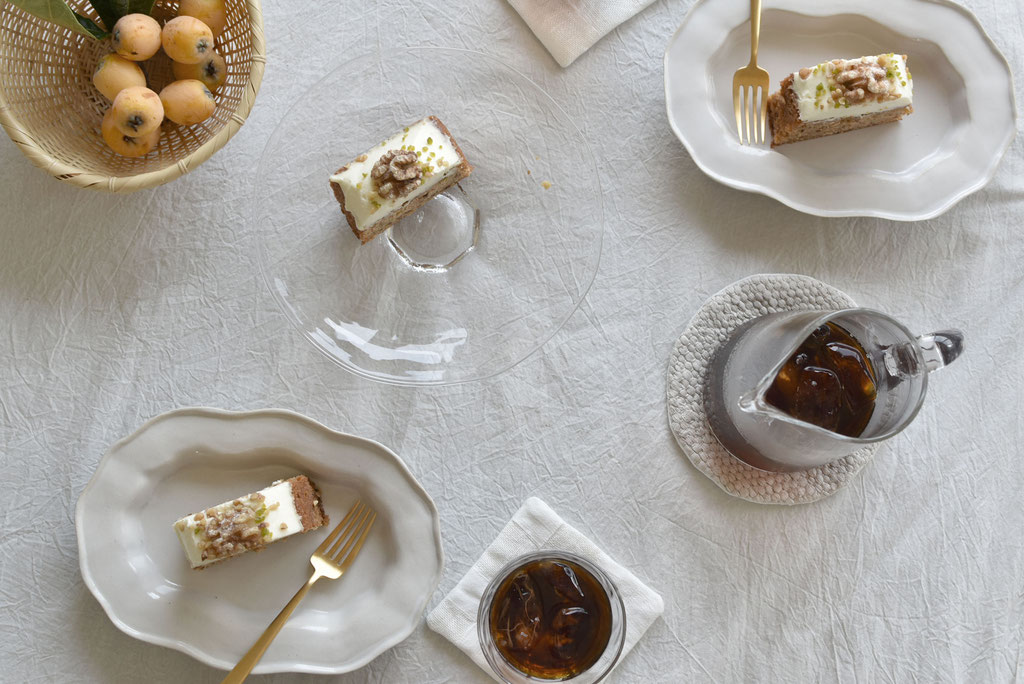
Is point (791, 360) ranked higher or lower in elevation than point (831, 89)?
lower

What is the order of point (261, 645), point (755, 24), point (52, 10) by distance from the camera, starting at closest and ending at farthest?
point (52, 10)
point (261, 645)
point (755, 24)

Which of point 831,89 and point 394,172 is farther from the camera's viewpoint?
point 831,89

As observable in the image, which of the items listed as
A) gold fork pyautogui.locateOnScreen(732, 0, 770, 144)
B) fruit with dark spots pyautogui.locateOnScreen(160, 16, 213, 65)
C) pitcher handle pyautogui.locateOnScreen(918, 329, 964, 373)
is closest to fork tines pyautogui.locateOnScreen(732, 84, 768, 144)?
gold fork pyautogui.locateOnScreen(732, 0, 770, 144)

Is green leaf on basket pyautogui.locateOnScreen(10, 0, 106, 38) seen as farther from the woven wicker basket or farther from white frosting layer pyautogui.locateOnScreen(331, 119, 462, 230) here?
white frosting layer pyautogui.locateOnScreen(331, 119, 462, 230)

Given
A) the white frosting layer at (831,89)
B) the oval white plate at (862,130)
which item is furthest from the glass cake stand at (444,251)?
the white frosting layer at (831,89)

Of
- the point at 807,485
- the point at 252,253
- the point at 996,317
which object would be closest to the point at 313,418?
the point at 252,253

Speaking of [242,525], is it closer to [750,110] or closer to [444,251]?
[444,251]

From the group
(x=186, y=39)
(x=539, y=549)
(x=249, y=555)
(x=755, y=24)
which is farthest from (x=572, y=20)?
(x=249, y=555)

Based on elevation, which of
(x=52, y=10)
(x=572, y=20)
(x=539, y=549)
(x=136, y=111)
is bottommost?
(x=539, y=549)

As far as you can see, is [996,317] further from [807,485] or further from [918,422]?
[807,485]
